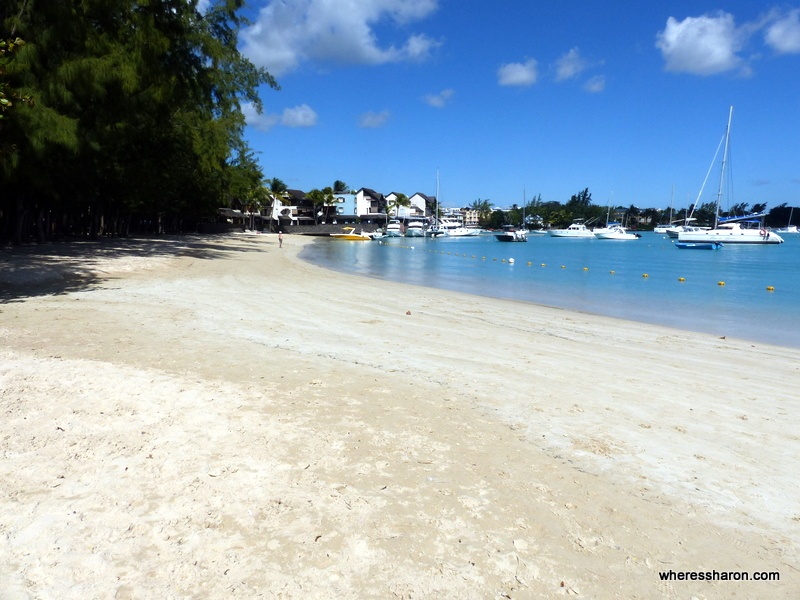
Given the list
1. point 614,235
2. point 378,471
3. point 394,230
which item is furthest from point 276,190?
point 378,471

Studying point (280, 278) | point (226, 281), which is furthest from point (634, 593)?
point (280, 278)

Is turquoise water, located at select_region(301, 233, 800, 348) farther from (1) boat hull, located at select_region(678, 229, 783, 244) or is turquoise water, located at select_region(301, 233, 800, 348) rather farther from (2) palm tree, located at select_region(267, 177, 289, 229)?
(2) palm tree, located at select_region(267, 177, 289, 229)

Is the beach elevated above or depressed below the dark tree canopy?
below

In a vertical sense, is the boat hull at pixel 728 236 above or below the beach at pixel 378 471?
above

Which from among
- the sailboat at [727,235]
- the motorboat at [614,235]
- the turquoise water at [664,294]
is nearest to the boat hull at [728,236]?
the sailboat at [727,235]

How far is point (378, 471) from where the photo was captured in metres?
4.09

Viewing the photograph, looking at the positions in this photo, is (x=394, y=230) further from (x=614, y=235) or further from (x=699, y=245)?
(x=699, y=245)

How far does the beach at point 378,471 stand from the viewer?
118 inches

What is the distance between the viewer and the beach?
300cm

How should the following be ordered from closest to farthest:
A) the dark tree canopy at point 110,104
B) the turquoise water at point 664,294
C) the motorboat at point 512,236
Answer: the dark tree canopy at point 110,104
the turquoise water at point 664,294
the motorboat at point 512,236

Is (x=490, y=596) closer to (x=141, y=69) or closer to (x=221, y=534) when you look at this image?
(x=221, y=534)

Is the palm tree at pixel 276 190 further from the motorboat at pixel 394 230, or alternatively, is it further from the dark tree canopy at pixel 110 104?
the dark tree canopy at pixel 110 104

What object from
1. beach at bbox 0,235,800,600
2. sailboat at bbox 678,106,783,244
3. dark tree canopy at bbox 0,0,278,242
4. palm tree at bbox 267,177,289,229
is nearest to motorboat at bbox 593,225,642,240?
sailboat at bbox 678,106,783,244

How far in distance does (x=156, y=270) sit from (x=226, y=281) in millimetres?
3412
